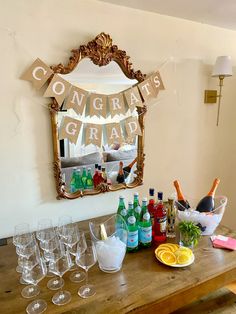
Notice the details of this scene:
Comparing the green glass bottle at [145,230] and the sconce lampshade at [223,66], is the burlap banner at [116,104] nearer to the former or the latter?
the green glass bottle at [145,230]

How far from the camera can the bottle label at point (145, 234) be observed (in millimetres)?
1311

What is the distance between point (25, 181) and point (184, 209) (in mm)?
1008

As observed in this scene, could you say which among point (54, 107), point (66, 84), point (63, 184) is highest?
point (66, 84)

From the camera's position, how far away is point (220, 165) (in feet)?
7.39

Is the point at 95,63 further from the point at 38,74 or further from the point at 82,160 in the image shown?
the point at 82,160

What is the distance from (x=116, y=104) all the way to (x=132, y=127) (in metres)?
0.20

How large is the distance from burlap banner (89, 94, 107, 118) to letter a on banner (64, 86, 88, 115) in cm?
5

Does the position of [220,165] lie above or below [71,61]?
below

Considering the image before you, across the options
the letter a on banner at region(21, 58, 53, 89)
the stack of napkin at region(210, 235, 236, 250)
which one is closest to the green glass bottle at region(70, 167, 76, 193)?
the letter a on banner at region(21, 58, 53, 89)

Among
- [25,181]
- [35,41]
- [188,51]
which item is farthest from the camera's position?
[188,51]

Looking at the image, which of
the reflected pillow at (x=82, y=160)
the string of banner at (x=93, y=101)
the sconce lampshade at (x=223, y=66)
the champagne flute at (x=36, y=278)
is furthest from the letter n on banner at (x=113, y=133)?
the sconce lampshade at (x=223, y=66)

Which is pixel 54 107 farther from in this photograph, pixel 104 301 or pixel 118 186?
pixel 104 301

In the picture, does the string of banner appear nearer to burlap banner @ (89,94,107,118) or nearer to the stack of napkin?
burlap banner @ (89,94,107,118)

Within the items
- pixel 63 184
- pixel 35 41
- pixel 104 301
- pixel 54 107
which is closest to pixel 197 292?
pixel 104 301
